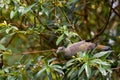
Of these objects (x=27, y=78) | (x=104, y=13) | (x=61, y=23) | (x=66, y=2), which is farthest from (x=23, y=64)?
(x=104, y=13)

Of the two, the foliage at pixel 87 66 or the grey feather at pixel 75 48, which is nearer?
the foliage at pixel 87 66

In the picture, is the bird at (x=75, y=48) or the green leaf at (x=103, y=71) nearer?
the green leaf at (x=103, y=71)

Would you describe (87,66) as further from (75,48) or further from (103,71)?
(75,48)

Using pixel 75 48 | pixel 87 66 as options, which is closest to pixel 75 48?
pixel 75 48

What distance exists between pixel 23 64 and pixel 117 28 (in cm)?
133

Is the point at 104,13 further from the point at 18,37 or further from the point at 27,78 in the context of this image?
the point at 27,78

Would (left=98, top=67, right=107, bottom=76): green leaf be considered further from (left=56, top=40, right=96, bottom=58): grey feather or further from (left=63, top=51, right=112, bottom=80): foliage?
(left=56, top=40, right=96, bottom=58): grey feather

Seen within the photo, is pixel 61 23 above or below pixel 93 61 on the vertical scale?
above

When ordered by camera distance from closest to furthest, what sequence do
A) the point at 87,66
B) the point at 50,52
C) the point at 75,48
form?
the point at 87,66 → the point at 75,48 → the point at 50,52

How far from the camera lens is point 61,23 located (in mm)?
1734

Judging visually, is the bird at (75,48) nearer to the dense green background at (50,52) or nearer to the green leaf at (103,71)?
the dense green background at (50,52)

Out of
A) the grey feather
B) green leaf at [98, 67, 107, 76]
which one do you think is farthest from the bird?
green leaf at [98, 67, 107, 76]

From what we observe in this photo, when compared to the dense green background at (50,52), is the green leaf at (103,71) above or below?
below

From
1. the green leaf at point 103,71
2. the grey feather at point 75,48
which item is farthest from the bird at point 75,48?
the green leaf at point 103,71
